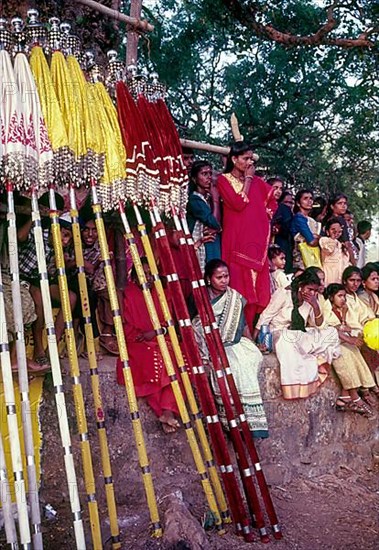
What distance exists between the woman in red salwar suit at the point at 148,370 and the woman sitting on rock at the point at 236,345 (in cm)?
34

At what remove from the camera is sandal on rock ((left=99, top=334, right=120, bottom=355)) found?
15.9 ft

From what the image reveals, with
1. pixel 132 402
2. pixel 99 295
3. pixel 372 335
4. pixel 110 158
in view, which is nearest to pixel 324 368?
pixel 372 335

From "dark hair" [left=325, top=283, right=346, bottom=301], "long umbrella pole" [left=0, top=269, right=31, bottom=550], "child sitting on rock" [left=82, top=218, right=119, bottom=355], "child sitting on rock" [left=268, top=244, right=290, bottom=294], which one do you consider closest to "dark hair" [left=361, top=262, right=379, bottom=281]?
"dark hair" [left=325, top=283, right=346, bottom=301]

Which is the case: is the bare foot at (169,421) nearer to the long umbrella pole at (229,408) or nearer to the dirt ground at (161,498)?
the dirt ground at (161,498)

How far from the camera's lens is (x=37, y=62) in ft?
13.0

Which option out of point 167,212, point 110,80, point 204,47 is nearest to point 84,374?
point 167,212

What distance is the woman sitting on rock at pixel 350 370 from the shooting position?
5496 mm

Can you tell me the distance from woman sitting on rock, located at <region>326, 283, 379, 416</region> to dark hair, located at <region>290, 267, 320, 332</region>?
38 centimetres

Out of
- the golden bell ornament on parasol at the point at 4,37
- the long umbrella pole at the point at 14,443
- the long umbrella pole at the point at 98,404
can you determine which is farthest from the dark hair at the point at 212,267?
the golden bell ornament on parasol at the point at 4,37

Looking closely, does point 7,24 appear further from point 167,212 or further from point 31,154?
point 167,212

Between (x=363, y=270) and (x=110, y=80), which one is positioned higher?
(x=110, y=80)

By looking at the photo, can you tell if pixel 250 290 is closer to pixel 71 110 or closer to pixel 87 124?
pixel 87 124

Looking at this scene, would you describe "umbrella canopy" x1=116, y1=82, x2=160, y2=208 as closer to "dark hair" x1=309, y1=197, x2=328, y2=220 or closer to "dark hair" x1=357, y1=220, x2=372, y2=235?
"dark hair" x1=309, y1=197, x2=328, y2=220

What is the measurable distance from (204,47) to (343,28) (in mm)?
2592
